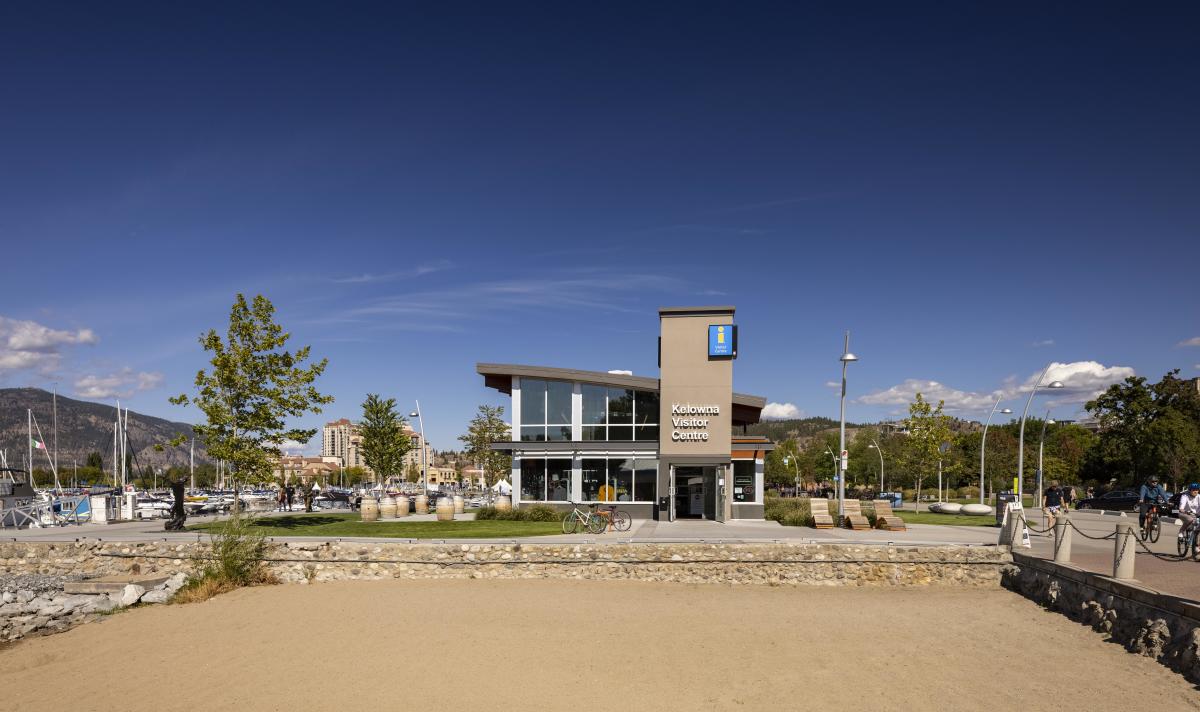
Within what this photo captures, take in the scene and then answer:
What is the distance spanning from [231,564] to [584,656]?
34.9ft

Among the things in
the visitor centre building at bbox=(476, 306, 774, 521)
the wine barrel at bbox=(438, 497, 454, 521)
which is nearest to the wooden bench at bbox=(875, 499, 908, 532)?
the visitor centre building at bbox=(476, 306, 774, 521)

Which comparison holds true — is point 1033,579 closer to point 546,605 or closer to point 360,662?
point 546,605

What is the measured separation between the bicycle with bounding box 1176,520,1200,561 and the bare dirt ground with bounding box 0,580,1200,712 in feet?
12.7

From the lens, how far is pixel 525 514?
2506cm

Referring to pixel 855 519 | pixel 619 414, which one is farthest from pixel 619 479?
pixel 855 519

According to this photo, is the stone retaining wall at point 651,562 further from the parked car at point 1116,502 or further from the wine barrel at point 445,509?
the parked car at point 1116,502

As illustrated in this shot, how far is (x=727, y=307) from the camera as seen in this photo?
2623cm

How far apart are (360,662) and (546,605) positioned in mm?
4646

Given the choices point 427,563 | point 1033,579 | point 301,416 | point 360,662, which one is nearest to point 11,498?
point 301,416

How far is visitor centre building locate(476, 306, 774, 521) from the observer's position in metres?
25.9

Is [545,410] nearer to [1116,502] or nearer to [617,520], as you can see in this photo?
[617,520]

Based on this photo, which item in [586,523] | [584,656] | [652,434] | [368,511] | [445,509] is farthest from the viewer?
[652,434]

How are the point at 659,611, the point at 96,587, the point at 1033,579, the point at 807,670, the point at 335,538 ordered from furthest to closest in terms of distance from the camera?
the point at 335,538 → the point at 96,587 → the point at 1033,579 → the point at 659,611 → the point at 807,670

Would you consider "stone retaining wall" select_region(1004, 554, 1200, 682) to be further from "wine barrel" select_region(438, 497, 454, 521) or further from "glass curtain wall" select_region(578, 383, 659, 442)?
"wine barrel" select_region(438, 497, 454, 521)
